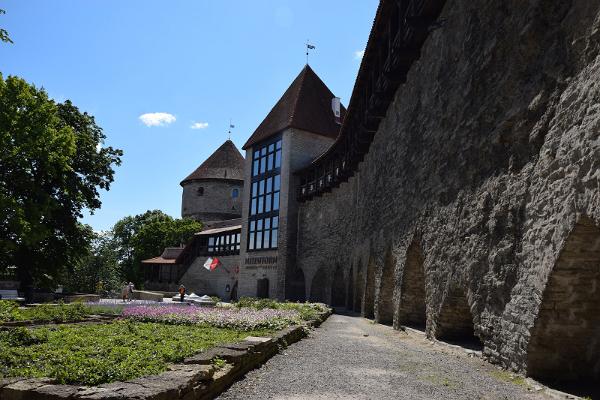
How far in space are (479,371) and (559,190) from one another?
2.63 m

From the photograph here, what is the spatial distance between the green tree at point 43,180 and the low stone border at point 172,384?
14.4 metres

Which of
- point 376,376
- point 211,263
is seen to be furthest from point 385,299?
point 211,263

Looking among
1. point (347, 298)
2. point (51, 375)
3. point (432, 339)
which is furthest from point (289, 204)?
point (51, 375)

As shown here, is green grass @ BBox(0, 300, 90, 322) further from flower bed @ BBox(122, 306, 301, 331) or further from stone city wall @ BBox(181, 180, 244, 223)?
stone city wall @ BBox(181, 180, 244, 223)

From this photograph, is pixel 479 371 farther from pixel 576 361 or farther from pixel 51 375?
pixel 51 375

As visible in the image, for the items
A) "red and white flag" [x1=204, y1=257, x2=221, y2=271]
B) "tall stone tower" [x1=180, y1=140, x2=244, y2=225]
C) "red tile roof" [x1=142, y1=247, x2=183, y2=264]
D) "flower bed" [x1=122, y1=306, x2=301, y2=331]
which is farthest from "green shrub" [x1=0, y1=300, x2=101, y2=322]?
"tall stone tower" [x1=180, y1=140, x2=244, y2=225]

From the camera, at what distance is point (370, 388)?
5301 millimetres

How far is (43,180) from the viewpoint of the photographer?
2141cm

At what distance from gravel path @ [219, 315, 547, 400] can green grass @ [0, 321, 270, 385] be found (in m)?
0.89

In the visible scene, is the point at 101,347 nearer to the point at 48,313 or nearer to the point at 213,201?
the point at 48,313

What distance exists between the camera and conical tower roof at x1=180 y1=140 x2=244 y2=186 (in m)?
49.5

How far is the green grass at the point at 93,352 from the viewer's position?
4363mm

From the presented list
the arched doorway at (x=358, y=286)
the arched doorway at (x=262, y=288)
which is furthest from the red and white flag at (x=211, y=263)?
the arched doorway at (x=358, y=286)

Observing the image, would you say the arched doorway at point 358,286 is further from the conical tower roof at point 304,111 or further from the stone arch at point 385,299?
the conical tower roof at point 304,111
